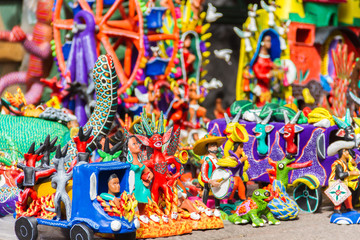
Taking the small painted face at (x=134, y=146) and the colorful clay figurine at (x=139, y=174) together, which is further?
the small painted face at (x=134, y=146)

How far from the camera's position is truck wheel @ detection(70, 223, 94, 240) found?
5.11 metres

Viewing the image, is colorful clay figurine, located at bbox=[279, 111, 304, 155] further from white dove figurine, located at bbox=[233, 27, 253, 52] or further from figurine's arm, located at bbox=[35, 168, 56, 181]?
white dove figurine, located at bbox=[233, 27, 253, 52]

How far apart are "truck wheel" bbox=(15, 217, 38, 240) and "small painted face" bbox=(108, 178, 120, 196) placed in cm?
68

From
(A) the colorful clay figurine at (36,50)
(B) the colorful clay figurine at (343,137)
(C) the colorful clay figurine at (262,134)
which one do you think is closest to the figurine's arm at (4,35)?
(A) the colorful clay figurine at (36,50)

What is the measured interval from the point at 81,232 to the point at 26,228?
582mm

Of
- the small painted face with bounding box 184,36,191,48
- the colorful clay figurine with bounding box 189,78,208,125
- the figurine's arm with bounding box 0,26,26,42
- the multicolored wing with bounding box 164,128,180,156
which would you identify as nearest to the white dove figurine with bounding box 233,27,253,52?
the small painted face with bounding box 184,36,191,48

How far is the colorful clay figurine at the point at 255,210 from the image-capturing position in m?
6.31

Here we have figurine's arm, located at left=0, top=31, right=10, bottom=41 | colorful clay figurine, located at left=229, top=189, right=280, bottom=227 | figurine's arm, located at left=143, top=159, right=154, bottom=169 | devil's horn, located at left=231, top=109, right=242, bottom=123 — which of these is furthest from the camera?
figurine's arm, located at left=0, top=31, right=10, bottom=41

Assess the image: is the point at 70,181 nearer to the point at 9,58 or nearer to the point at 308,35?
the point at 9,58

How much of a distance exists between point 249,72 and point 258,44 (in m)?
0.44

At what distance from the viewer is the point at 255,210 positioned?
6336 millimetres

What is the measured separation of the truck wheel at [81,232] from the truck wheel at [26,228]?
1.27 feet

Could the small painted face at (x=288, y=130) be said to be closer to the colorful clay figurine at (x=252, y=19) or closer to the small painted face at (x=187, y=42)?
the small painted face at (x=187, y=42)

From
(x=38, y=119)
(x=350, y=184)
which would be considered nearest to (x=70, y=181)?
(x=38, y=119)
